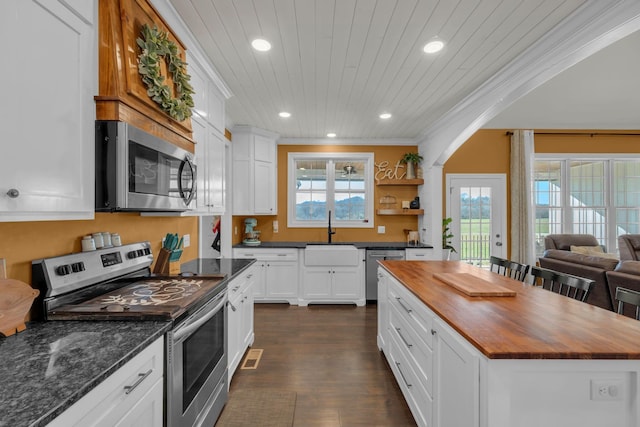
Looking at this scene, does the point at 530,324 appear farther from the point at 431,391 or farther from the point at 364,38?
the point at 364,38

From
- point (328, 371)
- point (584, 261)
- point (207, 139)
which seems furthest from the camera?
point (584, 261)

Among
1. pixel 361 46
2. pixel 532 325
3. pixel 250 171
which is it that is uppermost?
pixel 361 46

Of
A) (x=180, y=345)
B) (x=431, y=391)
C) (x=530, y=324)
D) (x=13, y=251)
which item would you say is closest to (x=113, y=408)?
(x=180, y=345)

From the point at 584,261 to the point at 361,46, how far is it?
11.6ft

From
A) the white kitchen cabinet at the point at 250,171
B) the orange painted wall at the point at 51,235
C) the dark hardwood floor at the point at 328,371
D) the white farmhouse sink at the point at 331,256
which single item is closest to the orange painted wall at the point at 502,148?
the white farmhouse sink at the point at 331,256

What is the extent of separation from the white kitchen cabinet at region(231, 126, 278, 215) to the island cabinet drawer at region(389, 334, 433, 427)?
9.48ft

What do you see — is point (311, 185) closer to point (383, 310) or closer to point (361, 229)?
point (361, 229)

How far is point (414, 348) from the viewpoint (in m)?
1.89

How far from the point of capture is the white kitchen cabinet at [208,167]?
2.33 metres

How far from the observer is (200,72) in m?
2.39

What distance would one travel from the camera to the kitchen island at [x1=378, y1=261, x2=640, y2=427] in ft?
3.47

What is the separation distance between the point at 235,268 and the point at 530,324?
209cm

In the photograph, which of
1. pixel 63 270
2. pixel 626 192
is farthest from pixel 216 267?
pixel 626 192

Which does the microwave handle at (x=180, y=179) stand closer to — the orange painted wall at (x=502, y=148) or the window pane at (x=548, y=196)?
the orange painted wall at (x=502, y=148)
